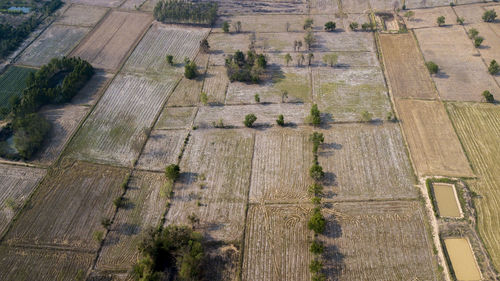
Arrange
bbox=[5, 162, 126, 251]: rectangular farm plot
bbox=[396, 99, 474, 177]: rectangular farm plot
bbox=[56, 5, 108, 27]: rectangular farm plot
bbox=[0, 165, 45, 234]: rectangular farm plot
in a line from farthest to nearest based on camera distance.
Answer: bbox=[56, 5, 108, 27]: rectangular farm plot < bbox=[396, 99, 474, 177]: rectangular farm plot < bbox=[0, 165, 45, 234]: rectangular farm plot < bbox=[5, 162, 126, 251]: rectangular farm plot

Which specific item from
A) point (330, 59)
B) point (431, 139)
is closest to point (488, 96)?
point (431, 139)

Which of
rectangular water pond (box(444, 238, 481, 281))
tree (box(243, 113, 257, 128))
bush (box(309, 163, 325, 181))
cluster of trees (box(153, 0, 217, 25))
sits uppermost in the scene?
cluster of trees (box(153, 0, 217, 25))

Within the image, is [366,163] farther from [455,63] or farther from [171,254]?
[455,63]

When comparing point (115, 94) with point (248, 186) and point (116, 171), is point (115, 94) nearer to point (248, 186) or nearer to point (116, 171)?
point (116, 171)

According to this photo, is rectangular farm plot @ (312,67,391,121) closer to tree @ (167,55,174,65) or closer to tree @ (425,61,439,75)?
tree @ (425,61,439,75)

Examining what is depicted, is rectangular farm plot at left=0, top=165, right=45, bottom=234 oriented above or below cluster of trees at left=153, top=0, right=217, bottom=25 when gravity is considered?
below

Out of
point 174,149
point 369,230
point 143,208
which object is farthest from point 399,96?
point 143,208

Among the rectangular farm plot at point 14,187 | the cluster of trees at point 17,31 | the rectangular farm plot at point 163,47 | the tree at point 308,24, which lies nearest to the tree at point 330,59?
the tree at point 308,24

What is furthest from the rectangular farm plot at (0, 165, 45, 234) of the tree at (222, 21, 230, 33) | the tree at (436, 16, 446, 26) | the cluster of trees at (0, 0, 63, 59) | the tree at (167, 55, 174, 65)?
the tree at (436, 16, 446, 26)
